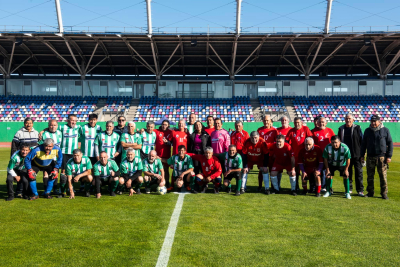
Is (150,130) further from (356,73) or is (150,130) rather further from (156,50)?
(356,73)

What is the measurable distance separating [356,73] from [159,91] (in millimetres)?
20980

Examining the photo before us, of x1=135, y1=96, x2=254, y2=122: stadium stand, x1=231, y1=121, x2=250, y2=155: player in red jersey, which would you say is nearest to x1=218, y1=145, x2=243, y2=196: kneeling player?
x1=231, y1=121, x2=250, y2=155: player in red jersey

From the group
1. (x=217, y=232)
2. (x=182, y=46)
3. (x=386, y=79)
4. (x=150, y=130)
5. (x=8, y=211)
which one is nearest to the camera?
(x=217, y=232)

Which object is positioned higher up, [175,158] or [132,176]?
[175,158]

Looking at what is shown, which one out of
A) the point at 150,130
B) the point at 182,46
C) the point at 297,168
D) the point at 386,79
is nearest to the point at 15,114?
the point at 182,46

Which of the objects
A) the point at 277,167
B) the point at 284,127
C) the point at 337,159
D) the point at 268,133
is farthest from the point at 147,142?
the point at 337,159

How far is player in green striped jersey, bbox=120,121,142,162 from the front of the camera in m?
7.93

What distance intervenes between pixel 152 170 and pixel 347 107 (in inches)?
1132

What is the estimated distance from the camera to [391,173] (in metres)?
11.4

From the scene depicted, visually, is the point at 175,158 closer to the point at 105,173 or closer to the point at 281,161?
the point at 105,173

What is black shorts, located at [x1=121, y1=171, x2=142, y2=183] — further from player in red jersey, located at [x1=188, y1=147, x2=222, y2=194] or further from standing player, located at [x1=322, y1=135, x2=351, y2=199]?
standing player, located at [x1=322, y1=135, x2=351, y2=199]

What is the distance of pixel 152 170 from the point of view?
25.7 ft

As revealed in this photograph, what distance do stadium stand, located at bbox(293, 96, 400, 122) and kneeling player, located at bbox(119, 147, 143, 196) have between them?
25252 mm

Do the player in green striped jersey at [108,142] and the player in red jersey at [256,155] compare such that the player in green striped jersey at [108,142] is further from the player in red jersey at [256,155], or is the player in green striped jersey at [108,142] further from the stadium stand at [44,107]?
the stadium stand at [44,107]
